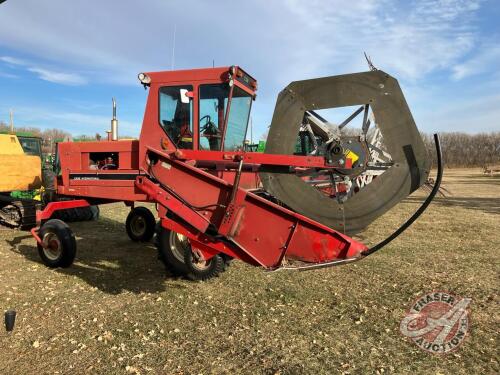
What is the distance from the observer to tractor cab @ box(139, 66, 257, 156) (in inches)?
206

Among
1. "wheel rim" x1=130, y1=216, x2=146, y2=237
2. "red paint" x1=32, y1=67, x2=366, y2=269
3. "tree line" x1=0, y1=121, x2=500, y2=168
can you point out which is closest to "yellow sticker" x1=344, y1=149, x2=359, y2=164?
"red paint" x1=32, y1=67, x2=366, y2=269

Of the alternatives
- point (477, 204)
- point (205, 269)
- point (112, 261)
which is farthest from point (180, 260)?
point (477, 204)

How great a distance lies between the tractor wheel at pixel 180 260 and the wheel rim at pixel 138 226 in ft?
8.81

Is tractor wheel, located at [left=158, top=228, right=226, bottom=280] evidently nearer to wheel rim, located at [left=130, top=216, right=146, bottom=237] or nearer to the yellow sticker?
the yellow sticker

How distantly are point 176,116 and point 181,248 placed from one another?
180 cm

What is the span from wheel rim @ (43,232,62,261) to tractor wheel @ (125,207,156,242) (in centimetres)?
192

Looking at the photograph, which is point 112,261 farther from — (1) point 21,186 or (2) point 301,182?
(2) point 301,182

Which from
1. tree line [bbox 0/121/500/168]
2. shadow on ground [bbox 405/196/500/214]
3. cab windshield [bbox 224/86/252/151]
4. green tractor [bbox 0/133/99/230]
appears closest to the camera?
cab windshield [bbox 224/86/252/151]

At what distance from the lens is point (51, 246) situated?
6.05m

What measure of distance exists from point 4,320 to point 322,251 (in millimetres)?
3362

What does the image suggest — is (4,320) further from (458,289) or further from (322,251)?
(458,289)

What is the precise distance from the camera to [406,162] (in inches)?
141

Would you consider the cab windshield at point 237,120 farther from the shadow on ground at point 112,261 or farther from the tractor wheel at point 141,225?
the tractor wheel at point 141,225

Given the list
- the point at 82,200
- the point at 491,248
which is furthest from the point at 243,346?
the point at 491,248
